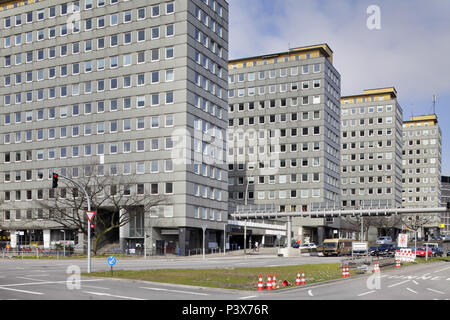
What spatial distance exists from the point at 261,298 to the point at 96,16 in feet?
234

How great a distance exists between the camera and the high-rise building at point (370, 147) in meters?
151

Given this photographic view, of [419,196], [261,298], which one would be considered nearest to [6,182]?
[261,298]

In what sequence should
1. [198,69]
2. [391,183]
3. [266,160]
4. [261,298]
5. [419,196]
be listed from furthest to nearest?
[419,196] < [391,183] < [266,160] < [198,69] < [261,298]

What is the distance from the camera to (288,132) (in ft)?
397

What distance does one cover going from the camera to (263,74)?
407 feet

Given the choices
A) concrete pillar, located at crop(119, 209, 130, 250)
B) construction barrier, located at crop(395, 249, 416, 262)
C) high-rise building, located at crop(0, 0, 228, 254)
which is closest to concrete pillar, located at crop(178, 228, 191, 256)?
high-rise building, located at crop(0, 0, 228, 254)

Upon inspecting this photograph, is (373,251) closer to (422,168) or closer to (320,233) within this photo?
(320,233)

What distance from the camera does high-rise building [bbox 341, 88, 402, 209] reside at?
151 m

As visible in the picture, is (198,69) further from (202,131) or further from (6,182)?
(6,182)

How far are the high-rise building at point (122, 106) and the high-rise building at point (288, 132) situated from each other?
3365cm

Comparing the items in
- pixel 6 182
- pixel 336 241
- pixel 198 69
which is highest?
pixel 198 69

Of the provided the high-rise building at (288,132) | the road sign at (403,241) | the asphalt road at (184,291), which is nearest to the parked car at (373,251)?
the road sign at (403,241)

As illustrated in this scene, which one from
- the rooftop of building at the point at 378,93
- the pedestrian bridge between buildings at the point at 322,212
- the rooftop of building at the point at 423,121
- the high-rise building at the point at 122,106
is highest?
the rooftop of building at the point at 378,93

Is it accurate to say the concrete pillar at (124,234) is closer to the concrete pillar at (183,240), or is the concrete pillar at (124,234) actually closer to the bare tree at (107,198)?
the bare tree at (107,198)
